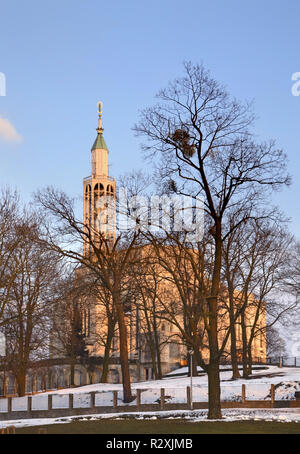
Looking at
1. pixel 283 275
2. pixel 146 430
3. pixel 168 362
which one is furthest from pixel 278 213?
pixel 168 362

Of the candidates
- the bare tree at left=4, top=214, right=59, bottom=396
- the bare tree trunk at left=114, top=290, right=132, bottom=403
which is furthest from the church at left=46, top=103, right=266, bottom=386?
the bare tree at left=4, top=214, right=59, bottom=396

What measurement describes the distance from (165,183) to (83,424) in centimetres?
994

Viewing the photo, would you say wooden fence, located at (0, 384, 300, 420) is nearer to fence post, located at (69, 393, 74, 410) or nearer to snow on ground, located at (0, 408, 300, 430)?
fence post, located at (69, 393, 74, 410)

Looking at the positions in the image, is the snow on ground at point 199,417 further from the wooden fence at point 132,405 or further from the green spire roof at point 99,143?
the green spire roof at point 99,143

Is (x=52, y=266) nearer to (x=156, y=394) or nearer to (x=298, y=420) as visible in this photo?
(x=156, y=394)

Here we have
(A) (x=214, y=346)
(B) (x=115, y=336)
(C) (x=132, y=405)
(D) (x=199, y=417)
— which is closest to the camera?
(A) (x=214, y=346)

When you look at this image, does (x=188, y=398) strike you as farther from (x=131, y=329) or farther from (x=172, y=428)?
(x=131, y=329)

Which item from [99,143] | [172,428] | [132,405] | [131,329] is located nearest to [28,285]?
[132,405]

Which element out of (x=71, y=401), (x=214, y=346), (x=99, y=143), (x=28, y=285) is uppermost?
(x=99, y=143)

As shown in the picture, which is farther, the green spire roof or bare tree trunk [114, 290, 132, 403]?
the green spire roof

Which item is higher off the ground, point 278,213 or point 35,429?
point 278,213

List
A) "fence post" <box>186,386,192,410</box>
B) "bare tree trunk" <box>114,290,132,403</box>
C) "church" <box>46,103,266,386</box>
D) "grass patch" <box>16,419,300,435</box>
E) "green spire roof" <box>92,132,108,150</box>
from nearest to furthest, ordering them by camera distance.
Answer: "grass patch" <box>16,419,300,435</box> → "fence post" <box>186,386,192,410</box> → "bare tree trunk" <box>114,290,132,403</box> → "church" <box>46,103,266,386</box> → "green spire roof" <box>92,132,108,150</box>

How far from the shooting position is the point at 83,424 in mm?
25047

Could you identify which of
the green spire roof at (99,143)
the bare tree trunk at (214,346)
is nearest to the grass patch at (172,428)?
the bare tree trunk at (214,346)
